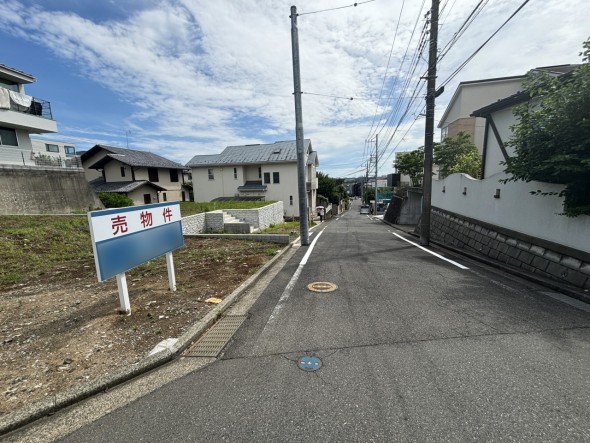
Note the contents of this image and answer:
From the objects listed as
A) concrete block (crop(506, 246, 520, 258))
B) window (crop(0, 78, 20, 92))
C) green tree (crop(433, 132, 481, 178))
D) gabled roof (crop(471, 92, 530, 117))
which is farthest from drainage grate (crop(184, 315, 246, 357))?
window (crop(0, 78, 20, 92))

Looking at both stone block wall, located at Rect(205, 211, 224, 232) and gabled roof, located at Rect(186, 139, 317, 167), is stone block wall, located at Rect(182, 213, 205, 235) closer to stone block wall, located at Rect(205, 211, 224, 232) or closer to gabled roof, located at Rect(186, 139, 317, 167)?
stone block wall, located at Rect(205, 211, 224, 232)

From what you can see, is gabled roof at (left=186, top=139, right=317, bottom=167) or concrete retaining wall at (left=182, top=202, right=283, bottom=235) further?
gabled roof at (left=186, top=139, right=317, bottom=167)

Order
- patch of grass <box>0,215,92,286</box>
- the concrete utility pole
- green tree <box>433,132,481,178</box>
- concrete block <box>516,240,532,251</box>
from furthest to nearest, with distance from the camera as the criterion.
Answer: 1. green tree <box>433,132,481,178</box>
2. the concrete utility pole
3. patch of grass <box>0,215,92,286</box>
4. concrete block <box>516,240,532,251</box>

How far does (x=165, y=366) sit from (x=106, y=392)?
54 centimetres

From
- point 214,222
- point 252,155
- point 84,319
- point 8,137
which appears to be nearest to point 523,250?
point 84,319

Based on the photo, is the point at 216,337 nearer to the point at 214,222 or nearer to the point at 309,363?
the point at 309,363

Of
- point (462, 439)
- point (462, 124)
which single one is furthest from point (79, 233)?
point (462, 124)

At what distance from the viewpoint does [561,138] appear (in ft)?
16.1

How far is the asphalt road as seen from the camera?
2.06m

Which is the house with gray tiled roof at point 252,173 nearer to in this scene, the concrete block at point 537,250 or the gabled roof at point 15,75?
the gabled roof at point 15,75

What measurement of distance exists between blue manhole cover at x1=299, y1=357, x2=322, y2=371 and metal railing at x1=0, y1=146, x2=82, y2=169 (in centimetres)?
1838

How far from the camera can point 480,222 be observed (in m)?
8.51

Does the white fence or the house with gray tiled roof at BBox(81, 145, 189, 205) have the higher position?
the house with gray tiled roof at BBox(81, 145, 189, 205)

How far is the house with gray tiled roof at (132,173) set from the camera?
2544 centimetres
